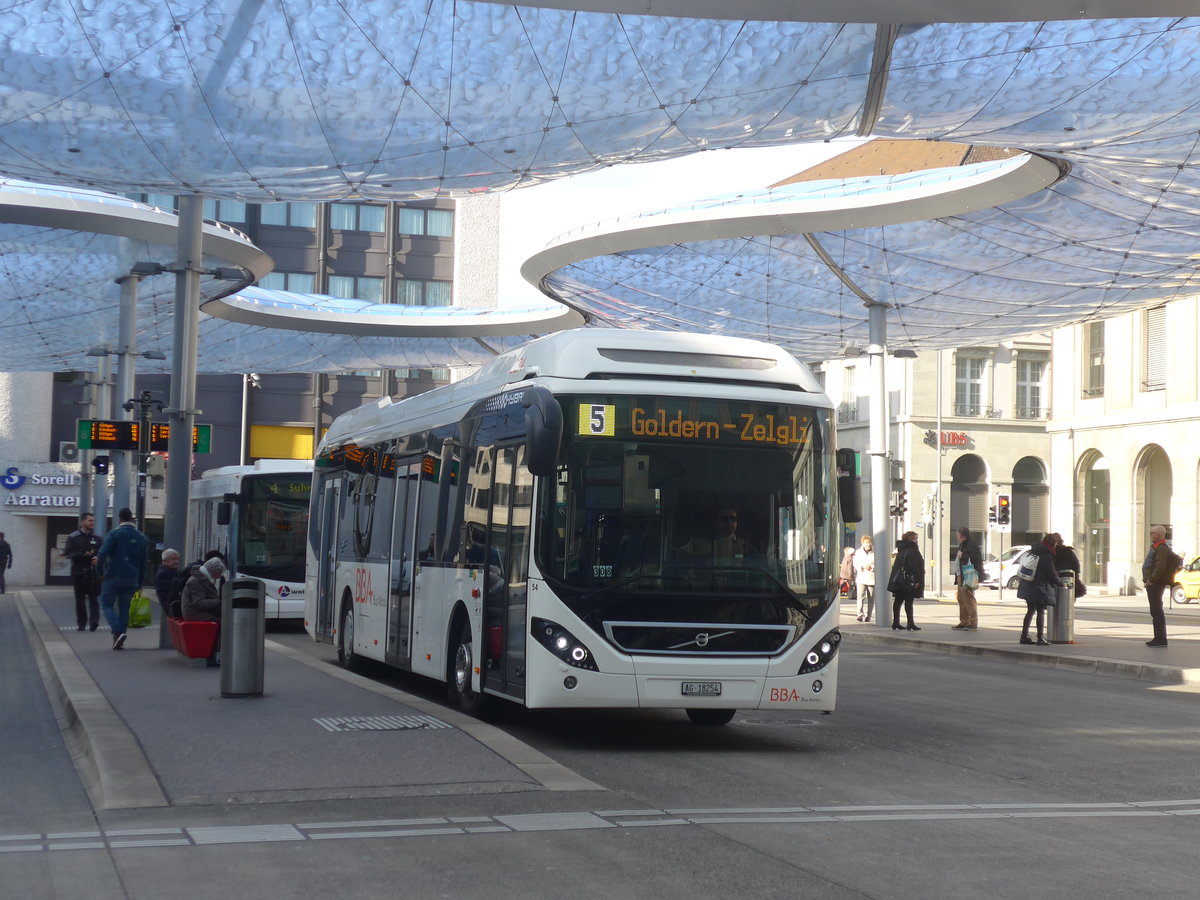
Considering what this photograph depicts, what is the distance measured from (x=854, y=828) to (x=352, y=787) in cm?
294

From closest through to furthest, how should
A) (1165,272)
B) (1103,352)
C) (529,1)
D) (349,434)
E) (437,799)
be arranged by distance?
(437,799)
(529,1)
(349,434)
(1165,272)
(1103,352)

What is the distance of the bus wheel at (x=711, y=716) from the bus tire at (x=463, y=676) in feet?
6.30

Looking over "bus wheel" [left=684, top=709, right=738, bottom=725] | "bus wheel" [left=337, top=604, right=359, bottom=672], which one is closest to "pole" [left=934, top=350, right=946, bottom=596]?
"bus wheel" [left=337, top=604, right=359, bottom=672]

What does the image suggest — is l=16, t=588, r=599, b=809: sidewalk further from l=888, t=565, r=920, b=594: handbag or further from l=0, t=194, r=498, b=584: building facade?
l=0, t=194, r=498, b=584: building facade

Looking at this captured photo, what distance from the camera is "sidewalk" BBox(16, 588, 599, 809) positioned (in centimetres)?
880

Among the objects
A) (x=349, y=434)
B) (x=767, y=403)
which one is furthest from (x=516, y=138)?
(x=767, y=403)

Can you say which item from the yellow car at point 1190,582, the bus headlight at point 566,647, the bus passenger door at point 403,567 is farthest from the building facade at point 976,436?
the bus headlight at point 566,647

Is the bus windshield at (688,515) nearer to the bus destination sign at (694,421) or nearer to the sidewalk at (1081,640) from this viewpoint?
the bus destination sign at (694,421)

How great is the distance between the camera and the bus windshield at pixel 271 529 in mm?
27609

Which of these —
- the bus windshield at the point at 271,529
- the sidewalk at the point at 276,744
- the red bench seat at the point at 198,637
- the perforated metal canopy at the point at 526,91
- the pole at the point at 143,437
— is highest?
the perforated metal canopy at the point at 526,91

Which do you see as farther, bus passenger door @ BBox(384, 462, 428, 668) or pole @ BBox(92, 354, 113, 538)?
pole @ BBox(92, 354, 113, 538)

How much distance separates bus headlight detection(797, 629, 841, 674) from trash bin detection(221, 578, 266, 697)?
4.92 m

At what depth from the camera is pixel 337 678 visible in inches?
609

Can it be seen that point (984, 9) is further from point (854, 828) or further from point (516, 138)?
point (854, 828)
